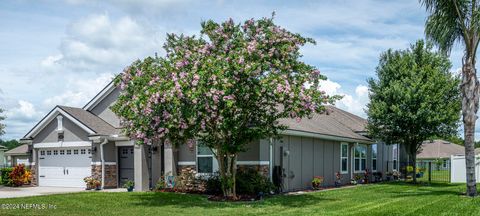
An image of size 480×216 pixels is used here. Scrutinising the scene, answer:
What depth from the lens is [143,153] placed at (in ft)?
Answer: 65.6

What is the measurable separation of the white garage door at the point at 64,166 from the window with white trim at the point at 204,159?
5805 mm

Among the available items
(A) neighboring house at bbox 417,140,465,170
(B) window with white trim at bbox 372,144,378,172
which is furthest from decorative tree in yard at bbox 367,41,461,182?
(A) neighboring house at bbox 417,140,465,170

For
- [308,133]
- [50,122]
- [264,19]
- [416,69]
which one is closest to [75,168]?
[50,122]

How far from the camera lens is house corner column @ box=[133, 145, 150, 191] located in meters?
19.8

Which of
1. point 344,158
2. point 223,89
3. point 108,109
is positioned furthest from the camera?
point 344,158

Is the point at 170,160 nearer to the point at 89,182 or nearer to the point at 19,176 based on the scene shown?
the point at 89,182

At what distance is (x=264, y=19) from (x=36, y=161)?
14846mm

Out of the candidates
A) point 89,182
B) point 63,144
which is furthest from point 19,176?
point 89,182

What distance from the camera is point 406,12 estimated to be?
16844 millimetres

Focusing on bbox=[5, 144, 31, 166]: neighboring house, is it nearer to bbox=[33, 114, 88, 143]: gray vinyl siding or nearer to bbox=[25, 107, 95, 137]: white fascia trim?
bbox=[25, 107, 95, 137]: white fascia trim

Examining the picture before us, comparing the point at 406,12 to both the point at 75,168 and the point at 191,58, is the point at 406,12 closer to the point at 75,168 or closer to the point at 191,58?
the point at 191,58

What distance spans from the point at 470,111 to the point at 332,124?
10866 millimetres

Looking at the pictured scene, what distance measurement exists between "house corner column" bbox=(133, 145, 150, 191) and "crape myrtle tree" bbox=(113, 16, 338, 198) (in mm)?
3904

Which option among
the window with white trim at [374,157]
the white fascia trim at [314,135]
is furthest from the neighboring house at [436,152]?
the white fascia trim at [314,135]
